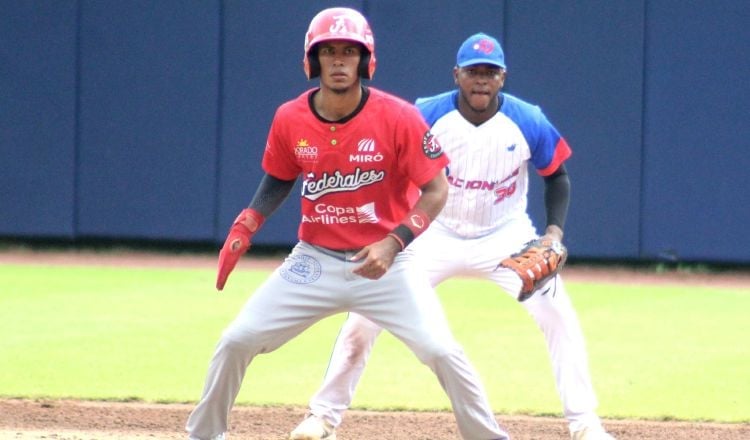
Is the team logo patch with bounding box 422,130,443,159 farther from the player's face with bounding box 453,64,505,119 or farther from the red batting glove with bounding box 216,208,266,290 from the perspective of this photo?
the player's face with bounding box 453,64,505,119

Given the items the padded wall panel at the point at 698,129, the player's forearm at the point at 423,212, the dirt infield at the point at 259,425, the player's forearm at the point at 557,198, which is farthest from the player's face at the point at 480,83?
the padded wall panel at the point at 698,129

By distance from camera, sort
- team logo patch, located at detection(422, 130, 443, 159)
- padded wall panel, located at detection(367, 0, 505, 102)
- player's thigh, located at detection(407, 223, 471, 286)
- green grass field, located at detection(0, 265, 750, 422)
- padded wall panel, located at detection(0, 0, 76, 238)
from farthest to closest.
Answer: padded wall panel, located at detection(0, 0, 76, 238), padded wall panel, located at detection(367, 0, 505, 102), green grass field, located at detection(0, 265, 750, 422), player's thigh, located at detection(407, 223, 471, 286), team logo patch, located at detection(422, 130, 443, 159)

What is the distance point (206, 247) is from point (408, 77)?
2858 mm

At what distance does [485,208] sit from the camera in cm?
609

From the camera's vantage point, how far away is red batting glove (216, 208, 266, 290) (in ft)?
17.2

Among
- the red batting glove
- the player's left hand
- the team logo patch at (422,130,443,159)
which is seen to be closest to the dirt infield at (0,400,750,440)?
the red batting glove

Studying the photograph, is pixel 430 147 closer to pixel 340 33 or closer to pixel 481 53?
pixel 340 33

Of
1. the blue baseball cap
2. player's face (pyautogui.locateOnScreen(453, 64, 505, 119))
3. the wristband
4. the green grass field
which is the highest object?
the blue baseball cap

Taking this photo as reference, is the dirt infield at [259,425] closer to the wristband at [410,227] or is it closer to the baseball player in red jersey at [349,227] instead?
the baseball player in red jersey at [349,227]

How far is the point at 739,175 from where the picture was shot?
508 inches

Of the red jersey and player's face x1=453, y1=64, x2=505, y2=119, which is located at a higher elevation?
→ player's face x1=453, y1=64, x2=505, y2=119

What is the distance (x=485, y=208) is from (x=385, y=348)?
2.89m

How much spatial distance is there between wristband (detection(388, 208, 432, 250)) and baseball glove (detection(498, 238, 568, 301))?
2.09ft

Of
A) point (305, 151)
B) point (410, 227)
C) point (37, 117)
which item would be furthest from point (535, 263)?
point (37, 117)
